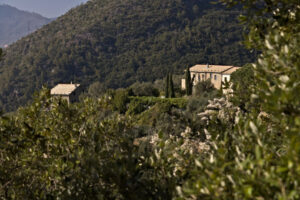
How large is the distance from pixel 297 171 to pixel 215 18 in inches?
4517

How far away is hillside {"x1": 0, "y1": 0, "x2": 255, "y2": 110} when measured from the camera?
82750 millimetres

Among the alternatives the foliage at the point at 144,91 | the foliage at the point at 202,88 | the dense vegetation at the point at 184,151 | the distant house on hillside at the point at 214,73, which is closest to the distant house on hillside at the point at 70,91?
the foliage at the point at 144,91

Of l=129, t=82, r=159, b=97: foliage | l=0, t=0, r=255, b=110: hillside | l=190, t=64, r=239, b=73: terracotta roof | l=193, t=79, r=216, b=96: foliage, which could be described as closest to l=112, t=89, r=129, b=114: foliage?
l=129, t=82, r=159, b=97: foliage

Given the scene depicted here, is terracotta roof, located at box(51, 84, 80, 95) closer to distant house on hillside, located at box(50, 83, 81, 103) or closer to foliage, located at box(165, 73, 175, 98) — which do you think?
distant house on hillside, located at box(50, 83, 81, 103)

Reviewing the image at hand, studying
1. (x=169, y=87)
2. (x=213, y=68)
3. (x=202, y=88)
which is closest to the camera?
(x=202, y=88)

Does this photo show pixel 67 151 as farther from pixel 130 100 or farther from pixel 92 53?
Answer: pixel 92 53

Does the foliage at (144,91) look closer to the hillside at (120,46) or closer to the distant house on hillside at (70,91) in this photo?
the distant house on hillside at (70,91)

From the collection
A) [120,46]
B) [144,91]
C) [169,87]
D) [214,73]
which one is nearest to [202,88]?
[169,87]

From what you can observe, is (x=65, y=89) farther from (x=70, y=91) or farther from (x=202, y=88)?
(x=202, y=88)

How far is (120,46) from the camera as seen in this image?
3979 inches

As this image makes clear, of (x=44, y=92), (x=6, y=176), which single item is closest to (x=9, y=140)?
(x=6, y=176)

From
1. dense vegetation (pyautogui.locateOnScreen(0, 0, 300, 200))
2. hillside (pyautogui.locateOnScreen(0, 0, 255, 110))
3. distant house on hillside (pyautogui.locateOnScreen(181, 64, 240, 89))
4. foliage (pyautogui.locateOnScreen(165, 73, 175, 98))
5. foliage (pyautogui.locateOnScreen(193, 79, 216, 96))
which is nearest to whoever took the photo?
dense vegetation (pyautogui.locateOnScreen(0, 0, 300, 200))

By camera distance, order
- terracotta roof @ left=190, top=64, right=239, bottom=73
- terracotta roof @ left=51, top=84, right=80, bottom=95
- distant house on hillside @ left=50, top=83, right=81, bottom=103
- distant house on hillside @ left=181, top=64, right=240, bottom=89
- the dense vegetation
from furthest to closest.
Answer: terracotta roof @ left=51, top=84, right=80, bottom=95
distant house on hillside @ left=50, top=83, right=81, bottom=103
terracotta roof @ left=190, top=64, right=239, bottom=73
distant house on hillside @ left=181, top=64, right=240, bottom=89
the dense vegetation

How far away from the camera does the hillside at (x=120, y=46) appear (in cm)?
8275
